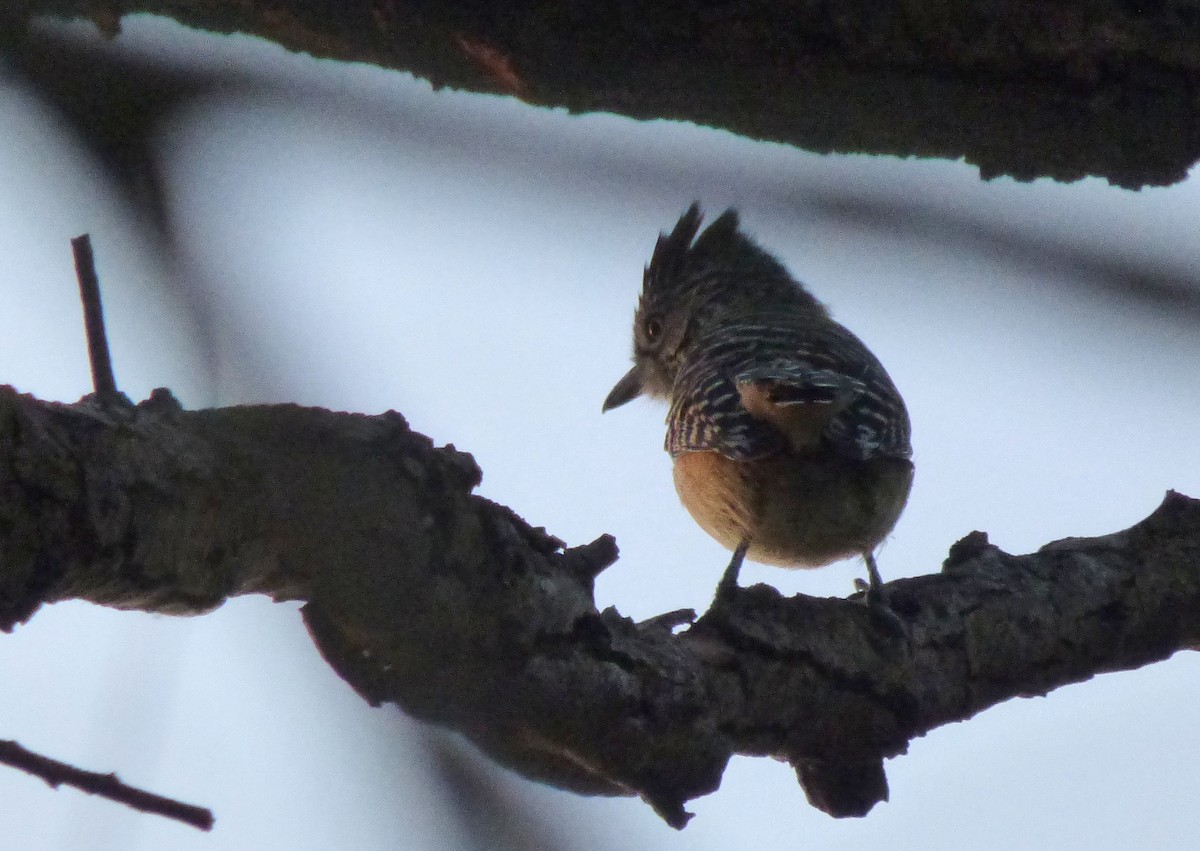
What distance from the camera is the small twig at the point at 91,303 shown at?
1.47m

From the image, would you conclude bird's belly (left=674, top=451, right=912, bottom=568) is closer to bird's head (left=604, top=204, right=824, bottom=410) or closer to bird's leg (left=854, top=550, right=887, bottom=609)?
bird's leg (left=854, top=550, right=887, bottom=609)

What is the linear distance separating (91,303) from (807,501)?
3286mm

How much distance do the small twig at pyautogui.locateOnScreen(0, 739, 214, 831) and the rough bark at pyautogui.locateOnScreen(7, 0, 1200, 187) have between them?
1051 mm

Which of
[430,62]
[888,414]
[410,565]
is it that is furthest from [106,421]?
[888,414]

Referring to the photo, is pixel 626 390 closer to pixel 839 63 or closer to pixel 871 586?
pixel 871 586

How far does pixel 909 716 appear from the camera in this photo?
3.15 m

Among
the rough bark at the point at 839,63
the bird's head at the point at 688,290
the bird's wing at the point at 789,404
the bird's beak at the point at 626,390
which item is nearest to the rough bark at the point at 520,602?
the rough bark at the point at 839,63

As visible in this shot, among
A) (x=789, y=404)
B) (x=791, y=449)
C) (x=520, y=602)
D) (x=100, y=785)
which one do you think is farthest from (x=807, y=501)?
(x=100, y=785)

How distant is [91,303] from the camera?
1.52 metres

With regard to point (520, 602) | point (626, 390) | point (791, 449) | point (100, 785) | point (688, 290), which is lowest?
point (100, 785)

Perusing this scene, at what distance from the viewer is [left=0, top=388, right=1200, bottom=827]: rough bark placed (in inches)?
56.1

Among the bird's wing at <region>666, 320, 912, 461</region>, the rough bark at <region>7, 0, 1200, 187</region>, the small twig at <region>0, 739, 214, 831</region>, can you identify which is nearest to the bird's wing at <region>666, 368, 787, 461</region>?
the bird's wing at <region>666, 320, 912, 461</region>

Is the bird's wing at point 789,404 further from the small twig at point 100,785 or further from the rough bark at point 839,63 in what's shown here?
the small twig at point 100,785

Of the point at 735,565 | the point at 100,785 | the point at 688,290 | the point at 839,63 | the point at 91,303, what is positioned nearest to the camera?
the point at 100,785
